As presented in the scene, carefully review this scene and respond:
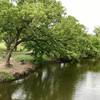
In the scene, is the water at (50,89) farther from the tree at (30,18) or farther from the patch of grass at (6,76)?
the tree at (30,18)

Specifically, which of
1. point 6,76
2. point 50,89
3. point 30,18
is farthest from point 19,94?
point 30,18

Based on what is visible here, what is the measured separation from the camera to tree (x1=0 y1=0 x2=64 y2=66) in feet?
132

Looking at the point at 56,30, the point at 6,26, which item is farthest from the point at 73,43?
the point at 6,26

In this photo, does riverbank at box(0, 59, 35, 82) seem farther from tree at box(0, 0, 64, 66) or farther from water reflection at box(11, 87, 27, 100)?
water reflection at box(11, 87, 27, 100)

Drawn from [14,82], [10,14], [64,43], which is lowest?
[14,82]

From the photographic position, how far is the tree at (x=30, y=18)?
40.3 meters

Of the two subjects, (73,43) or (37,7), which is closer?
(37,7)

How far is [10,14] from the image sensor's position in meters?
40.6

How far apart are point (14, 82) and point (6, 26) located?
9.41 metres

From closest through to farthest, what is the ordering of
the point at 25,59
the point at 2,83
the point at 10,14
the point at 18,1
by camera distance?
the point at 2,83
the point at 10,14
the point at 18,1
the point at 25,59

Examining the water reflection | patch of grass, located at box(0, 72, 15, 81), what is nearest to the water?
the water reflection

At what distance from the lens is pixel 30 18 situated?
41.0m

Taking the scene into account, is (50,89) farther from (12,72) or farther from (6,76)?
(12,72)

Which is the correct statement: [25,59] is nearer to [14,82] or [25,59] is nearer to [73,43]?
[73,43]
